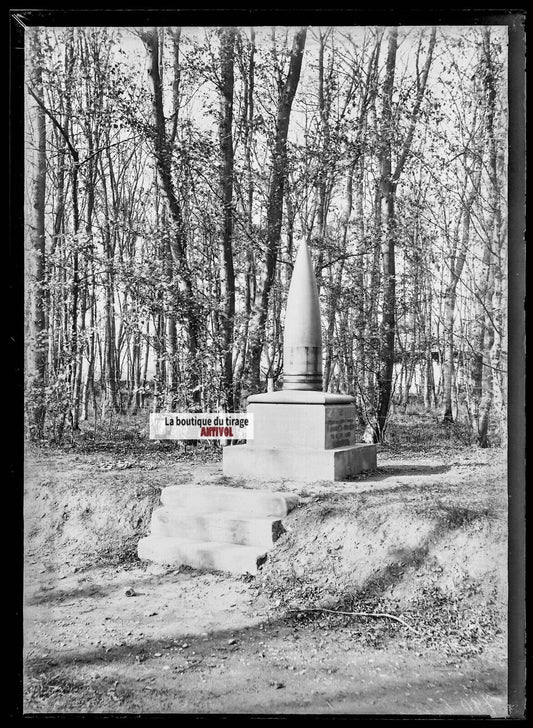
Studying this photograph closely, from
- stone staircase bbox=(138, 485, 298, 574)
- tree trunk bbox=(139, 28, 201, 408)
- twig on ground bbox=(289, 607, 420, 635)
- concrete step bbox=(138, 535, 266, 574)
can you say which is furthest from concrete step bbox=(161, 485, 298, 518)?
tree trunk bbox=(139, 28, 201, 408)

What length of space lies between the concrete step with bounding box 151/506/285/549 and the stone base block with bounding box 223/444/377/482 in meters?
1.11

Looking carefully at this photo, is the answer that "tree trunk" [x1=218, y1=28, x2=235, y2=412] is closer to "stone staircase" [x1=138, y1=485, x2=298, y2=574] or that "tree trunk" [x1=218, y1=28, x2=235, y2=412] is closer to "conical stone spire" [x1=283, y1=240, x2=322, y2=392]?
"conical stone spire" [x1=283, y1=240, x2=322, y2=392]

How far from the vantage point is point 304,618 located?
5223mm

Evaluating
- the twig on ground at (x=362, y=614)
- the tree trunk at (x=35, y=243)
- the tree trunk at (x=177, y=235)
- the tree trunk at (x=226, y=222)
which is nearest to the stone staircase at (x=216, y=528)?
the twig on ground at (x=362, y=614)

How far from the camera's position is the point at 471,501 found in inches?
249

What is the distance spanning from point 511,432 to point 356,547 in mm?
1925

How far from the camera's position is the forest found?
9.01 meters

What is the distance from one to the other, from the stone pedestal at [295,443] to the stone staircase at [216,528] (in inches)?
33.7

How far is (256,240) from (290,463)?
5036mm

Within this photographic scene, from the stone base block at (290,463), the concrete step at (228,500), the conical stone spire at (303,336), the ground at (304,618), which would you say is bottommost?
the ground at (304,618)

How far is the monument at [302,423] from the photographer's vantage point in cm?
746

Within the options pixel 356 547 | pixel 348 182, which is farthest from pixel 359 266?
pixel 356 547

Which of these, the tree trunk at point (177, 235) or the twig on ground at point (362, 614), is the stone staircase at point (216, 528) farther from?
the tree trunk at point (177, 235)
